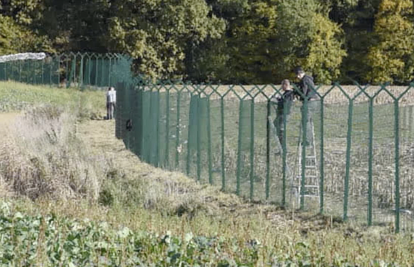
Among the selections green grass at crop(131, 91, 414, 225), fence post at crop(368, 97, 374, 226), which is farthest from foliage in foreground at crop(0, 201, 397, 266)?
green grass at crop(131, 91, 414, 225)

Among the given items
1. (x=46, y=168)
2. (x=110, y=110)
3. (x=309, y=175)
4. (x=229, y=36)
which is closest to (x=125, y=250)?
(x=309, y=175)

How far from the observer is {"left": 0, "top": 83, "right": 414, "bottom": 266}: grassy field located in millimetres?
7398

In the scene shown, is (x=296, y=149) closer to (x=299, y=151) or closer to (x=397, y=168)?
(x=299, y=151)

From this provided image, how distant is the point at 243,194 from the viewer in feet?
43.7

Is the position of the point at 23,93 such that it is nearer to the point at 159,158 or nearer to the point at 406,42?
the point at 159,158

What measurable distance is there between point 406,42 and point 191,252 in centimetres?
4074

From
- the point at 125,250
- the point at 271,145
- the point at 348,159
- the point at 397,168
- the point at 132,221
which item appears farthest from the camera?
the point at 271,145

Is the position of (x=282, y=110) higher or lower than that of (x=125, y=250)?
higher

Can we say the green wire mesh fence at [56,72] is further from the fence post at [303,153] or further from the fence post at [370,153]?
the fence post at [370,153]

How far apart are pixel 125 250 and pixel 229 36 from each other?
39.8 metres

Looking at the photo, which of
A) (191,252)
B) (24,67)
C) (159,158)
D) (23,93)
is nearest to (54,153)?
(159,158)

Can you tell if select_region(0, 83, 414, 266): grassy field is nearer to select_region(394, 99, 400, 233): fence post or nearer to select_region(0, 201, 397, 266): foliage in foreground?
select_region(0, 201, 397, 266): foliage in foreground

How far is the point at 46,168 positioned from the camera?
1363 centimetres

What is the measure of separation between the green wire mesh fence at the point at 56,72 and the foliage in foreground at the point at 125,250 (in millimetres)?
30618
